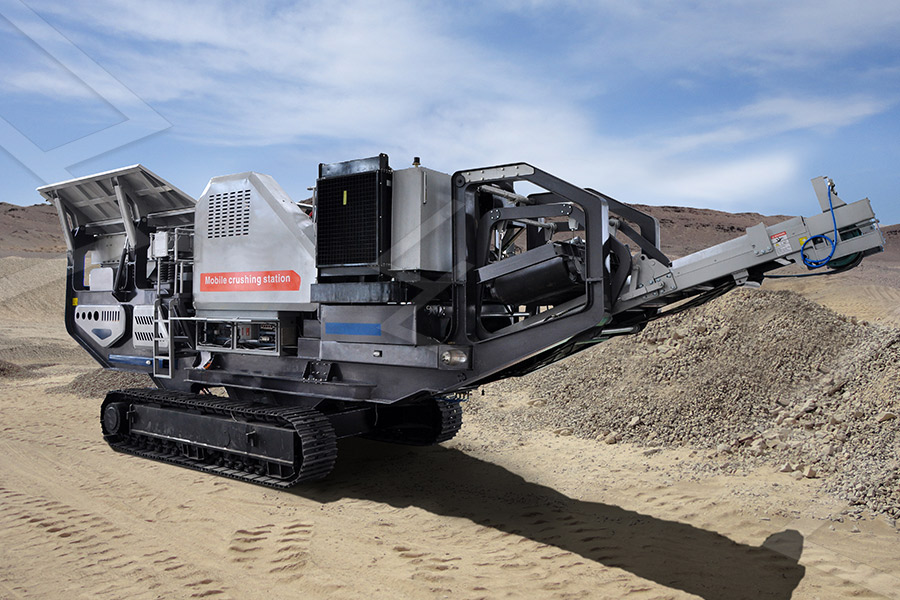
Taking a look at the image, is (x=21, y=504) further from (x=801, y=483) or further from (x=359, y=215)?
(x=801, y=483)

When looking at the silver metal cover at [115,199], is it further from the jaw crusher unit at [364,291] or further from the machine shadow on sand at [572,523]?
the machine shadow on sand at [572,523]

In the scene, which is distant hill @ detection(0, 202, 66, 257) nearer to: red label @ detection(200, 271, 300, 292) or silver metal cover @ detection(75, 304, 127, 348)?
silver metal cover @ detection(75, 304, 127, 348)

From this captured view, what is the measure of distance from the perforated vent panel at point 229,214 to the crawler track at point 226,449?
183 cm

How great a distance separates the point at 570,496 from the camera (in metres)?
6.45

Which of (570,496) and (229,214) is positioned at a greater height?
(229,214)

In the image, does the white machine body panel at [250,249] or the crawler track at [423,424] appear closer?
the white machine body panel at [250,249]

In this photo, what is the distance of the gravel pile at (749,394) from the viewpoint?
275 inches

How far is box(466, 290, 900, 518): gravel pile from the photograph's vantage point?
Answer: 698 centimetres

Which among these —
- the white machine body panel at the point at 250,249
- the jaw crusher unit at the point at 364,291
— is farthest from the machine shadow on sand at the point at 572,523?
the white machine body panel at the point at 250,249

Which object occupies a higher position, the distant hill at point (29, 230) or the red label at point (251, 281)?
the distant hill at point (29, 230)

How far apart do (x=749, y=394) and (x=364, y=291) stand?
5.74 metres

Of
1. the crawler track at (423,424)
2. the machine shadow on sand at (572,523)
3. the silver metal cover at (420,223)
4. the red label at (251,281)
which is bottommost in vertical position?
the machine shadow on sand at (572,523)

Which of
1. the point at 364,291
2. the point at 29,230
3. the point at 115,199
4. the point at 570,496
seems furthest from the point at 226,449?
the point at 29,230

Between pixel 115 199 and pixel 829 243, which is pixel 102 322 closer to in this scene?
pixel 115 199
